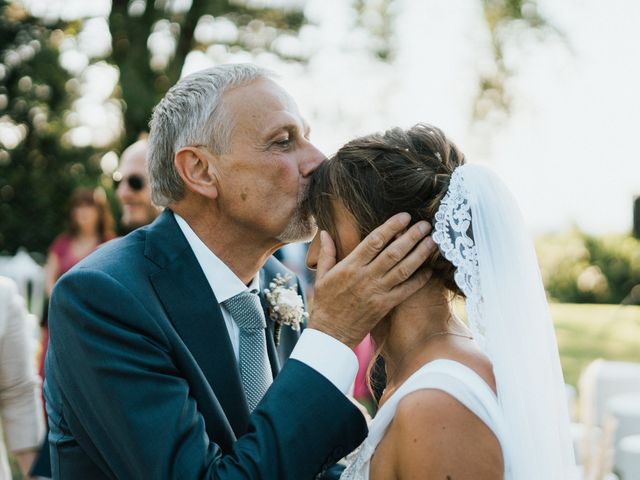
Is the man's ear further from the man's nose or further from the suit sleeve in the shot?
the suit sleeve

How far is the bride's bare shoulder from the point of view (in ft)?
7.42

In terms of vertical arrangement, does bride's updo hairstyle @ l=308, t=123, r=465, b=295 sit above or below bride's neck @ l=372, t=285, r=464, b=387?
above

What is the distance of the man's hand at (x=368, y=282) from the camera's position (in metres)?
2.49

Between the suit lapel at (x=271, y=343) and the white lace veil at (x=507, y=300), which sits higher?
the white lace veil at (x=507, y=300)

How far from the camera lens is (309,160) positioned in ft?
9.78

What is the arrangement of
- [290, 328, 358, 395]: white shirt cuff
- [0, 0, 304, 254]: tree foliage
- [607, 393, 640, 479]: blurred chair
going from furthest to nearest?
[0, 0, 304, 254]: tree foliage
[607, 393, 640, 479]: blurred chair
[290, 328, 358, 395]: white shirt cuff

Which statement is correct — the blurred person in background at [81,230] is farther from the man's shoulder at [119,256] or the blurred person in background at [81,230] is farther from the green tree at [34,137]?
the green tree at [34,137]

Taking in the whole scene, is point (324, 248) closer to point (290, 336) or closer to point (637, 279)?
point (290, 336)

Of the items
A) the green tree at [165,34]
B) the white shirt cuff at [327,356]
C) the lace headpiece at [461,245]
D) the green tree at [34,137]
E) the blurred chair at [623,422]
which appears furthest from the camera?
the green tree at [34,137]

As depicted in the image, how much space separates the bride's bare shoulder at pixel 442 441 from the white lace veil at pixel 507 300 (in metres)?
0.17

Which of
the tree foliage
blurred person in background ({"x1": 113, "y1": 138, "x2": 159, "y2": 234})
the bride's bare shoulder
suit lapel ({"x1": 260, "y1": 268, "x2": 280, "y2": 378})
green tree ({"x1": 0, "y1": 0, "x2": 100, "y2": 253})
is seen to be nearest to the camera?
the bride's bare shoulder

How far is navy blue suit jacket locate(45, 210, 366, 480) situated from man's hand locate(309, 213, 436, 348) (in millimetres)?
190

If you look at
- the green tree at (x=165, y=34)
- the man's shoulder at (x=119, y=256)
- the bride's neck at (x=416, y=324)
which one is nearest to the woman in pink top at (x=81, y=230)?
the man's shoulder at (x=119, y=256)

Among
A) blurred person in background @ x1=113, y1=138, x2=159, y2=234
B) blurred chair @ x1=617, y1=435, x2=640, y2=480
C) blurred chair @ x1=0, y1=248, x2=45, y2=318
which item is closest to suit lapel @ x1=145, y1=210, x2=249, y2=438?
blurred person in background @ x1=113, y1=138, x2=159, y2=234
